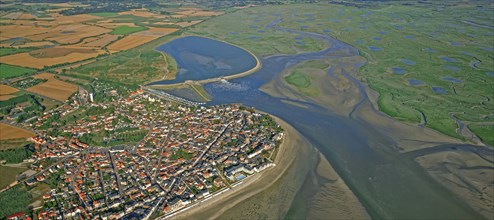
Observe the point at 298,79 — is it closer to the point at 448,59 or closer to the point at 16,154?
the point at 448,59

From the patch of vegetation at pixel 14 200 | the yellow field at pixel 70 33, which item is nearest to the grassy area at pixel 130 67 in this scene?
the yellow field at pixel 70 33

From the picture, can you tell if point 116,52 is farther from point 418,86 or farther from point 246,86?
point 418,86

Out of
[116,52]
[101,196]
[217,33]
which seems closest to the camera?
[101,196]

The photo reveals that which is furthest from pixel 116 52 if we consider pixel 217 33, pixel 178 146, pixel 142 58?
pixel 178 146

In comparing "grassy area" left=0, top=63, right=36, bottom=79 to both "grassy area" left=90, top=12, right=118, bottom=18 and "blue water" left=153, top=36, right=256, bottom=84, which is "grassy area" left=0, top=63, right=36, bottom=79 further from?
"grassy area" left=90, top=12, right=118, bottom=18

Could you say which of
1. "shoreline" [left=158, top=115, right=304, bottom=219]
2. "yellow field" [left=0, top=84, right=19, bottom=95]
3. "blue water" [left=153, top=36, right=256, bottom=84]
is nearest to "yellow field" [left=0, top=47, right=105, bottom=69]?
"yellow field" [left=0, top=84, right=19, bottom=95]

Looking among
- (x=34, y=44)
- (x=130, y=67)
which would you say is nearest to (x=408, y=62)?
(x=130, y=67)

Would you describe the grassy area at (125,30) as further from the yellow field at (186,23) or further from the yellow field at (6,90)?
the yellow field at (6,90)
